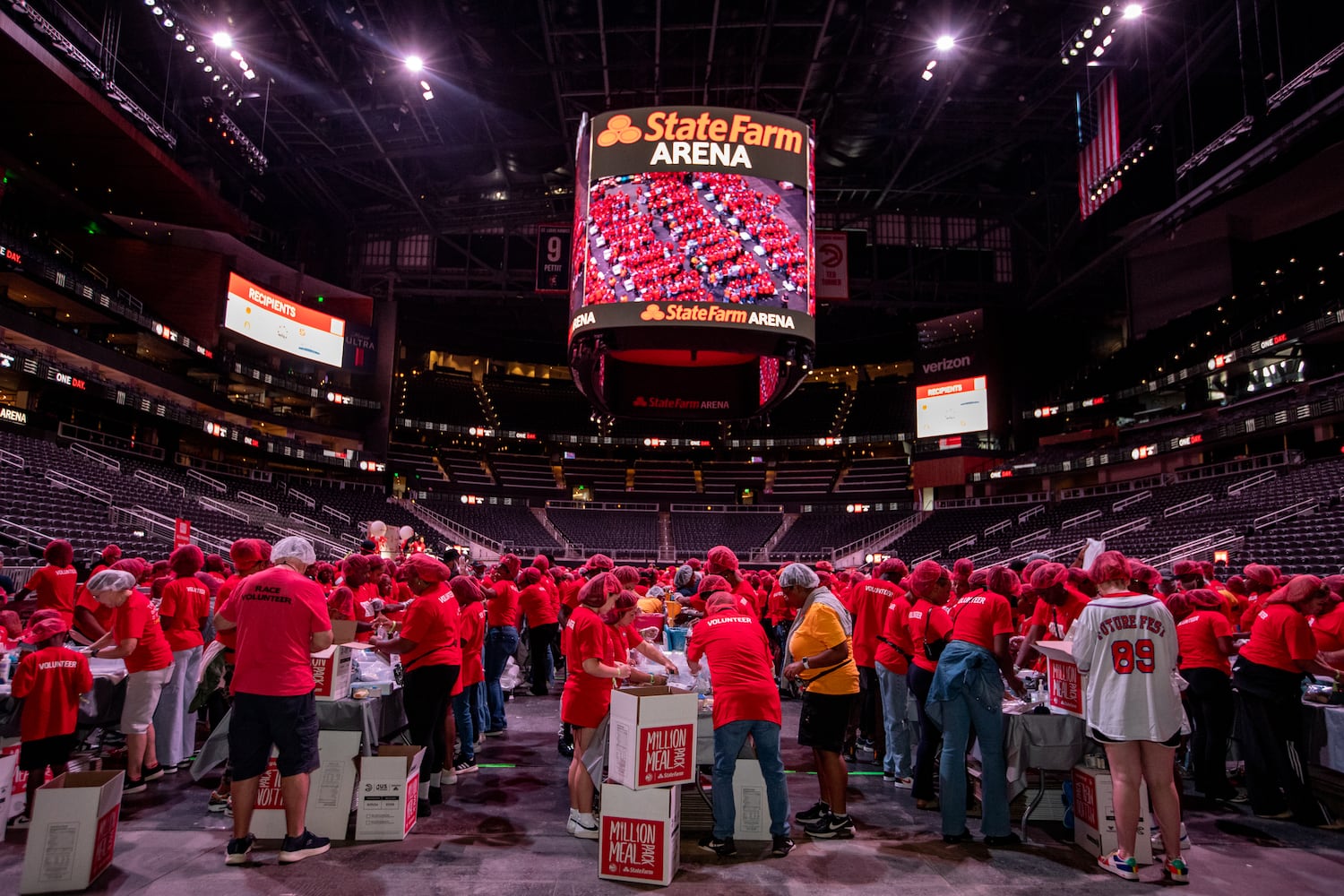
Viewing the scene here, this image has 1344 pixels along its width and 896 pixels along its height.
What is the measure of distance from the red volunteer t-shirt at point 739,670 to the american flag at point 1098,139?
68.9 ft

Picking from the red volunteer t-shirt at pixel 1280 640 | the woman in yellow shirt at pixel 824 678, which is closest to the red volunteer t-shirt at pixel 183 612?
the woman in yellow shirt at pixel 824 678

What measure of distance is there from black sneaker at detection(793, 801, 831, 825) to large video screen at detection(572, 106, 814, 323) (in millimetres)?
8700

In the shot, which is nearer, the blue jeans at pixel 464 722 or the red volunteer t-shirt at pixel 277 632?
the red volunteer t-shirt at pixel 277 632

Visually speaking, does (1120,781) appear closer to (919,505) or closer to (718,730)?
(718,730)

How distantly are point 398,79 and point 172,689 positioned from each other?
69.8 feet

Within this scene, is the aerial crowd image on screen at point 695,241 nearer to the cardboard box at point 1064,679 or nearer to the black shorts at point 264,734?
the cardboard box at point 1064,679

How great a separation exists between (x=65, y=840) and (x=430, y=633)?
6.98 feet

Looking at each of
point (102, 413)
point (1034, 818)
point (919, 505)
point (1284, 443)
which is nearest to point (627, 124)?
point (1034, 818)

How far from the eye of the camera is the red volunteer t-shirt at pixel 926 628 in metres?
5.64

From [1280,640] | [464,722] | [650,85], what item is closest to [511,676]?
[464,722]

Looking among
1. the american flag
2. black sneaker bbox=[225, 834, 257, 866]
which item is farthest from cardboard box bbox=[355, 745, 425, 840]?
the american flag

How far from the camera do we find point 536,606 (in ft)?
32.3

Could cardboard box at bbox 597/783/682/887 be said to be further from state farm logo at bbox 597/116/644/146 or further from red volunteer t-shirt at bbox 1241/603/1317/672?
state farm logo at bbox 597/116/644/146

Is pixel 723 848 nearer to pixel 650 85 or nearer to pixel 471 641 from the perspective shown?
pixel 471 641
